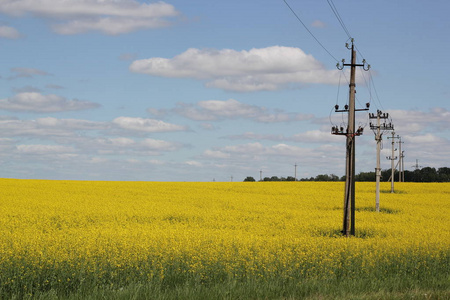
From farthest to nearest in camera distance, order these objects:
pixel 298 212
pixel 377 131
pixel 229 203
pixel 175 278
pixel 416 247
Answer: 1. pixel 377 131
2. pixel 229 203
3. pixel 298 212
4. pixel 416 247
5. pixel 175 278

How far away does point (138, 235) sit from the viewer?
17.1m

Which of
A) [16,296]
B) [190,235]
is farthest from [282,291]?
[190,235]

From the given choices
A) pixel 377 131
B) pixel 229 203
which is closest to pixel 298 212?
pixel 229 203

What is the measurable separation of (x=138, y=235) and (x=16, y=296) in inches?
266

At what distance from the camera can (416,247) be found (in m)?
16.1

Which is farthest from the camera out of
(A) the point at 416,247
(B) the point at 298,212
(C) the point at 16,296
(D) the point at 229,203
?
(D) the point at 229,203

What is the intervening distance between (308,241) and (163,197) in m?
21.9

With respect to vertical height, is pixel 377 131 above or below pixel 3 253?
above

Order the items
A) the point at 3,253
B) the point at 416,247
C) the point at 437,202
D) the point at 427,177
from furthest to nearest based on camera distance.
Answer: the point at 427,177, the point at 437,202, the point at 416,247, the point at 3,253

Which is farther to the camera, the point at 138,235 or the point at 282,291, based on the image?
the point at 138,235

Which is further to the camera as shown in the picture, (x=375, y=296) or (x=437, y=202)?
(x=437, y=202)

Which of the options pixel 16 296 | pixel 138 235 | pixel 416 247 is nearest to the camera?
pixel 16 296

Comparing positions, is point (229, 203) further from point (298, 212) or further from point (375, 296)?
point (375, 296)

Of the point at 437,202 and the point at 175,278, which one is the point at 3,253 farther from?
the point at 437,202
